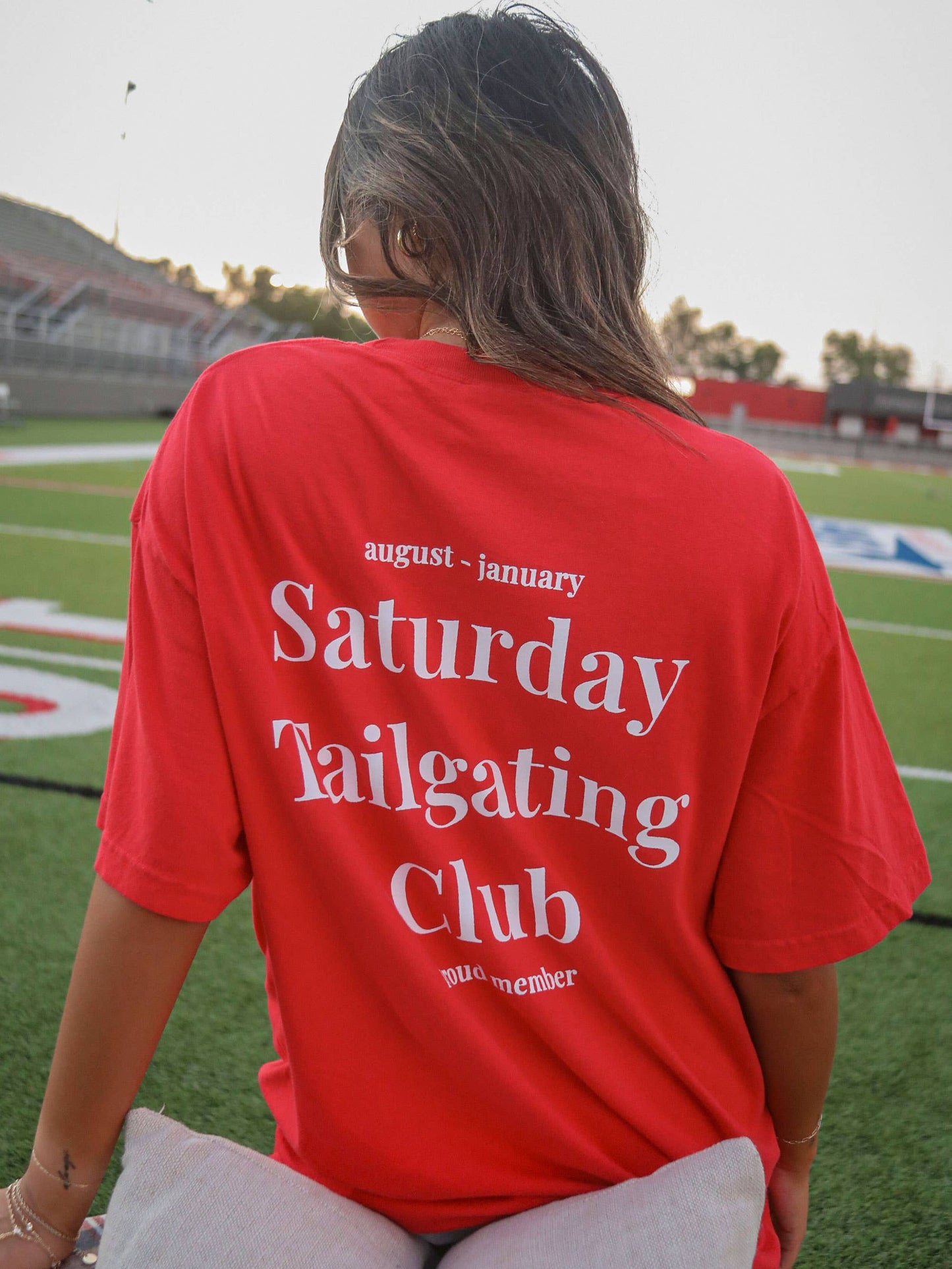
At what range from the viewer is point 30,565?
6.57m

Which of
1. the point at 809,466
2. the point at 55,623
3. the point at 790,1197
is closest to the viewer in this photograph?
the point at 790,1197

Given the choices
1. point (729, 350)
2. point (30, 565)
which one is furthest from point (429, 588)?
point (729, 350)

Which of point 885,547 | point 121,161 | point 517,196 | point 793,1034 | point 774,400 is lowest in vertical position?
point 885,547

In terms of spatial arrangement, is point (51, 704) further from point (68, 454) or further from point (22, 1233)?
point (68, 454)

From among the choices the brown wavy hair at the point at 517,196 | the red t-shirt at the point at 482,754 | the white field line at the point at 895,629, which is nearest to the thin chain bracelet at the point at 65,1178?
the red t-shirt at the point at 482,754

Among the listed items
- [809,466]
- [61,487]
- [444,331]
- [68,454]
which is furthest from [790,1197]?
[809,466]

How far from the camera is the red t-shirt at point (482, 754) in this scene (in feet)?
2.92

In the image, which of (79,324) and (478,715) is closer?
(478,715)

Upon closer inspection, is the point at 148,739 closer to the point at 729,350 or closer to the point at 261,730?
the point at 261,730

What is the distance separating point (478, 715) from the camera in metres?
0.94

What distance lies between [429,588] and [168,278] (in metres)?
27.1

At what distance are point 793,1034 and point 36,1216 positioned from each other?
72cm

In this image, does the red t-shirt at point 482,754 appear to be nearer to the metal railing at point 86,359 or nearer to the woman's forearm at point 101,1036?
the woman's forearm at point 101,1036

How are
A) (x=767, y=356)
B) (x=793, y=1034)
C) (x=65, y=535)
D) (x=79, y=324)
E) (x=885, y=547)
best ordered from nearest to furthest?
1. (x=793, y=1034)
2. (x=65, y=535)
3. (x=885, y=547)
4. (x=79, y=324)
5. (x=767, y=356)
